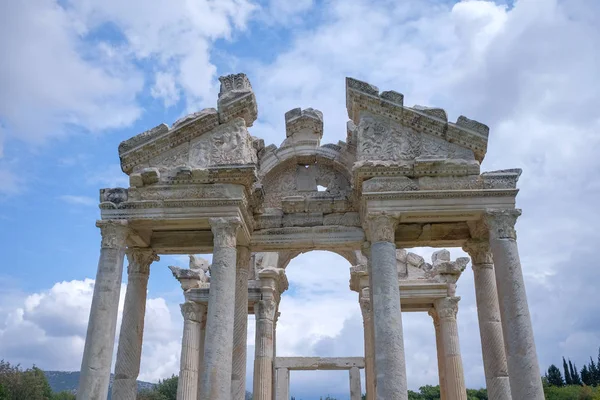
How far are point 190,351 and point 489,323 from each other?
12939 millimetres

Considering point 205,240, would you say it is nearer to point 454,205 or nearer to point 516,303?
point 454,205

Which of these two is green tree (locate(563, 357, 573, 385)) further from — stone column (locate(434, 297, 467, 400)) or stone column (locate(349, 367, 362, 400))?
stone column (locate(434, 297, 467, 400))

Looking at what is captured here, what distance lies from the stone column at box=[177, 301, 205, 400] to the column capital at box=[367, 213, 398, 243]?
1176 centimetres

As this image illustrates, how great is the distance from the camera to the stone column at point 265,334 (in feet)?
70.2

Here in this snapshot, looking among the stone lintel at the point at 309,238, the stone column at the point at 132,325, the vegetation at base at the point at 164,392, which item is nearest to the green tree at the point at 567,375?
the vegetation at base at the point at 164,392

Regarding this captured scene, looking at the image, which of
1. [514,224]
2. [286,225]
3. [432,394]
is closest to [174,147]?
[286,225]

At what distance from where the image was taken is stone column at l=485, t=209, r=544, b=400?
1252 centimetres

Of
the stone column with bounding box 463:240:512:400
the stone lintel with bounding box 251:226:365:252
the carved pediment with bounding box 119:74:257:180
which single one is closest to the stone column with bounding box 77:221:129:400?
the carved pediment with bounding box 119:74:257:180

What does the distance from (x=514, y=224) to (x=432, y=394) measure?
47.9 meters

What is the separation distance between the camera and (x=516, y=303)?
13.2 metres

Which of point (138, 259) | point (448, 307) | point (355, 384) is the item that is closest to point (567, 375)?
point (355, 384)

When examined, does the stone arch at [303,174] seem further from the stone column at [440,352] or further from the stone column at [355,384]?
the stone column at [355,384]

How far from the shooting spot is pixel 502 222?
14.1 m

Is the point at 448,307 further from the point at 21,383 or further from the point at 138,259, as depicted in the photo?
the point at 21,383
